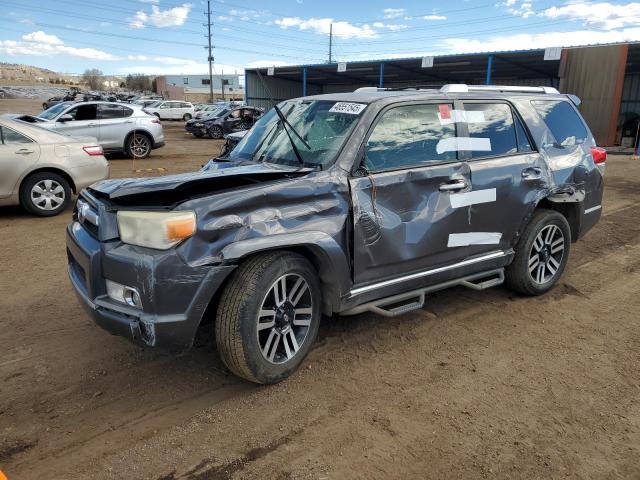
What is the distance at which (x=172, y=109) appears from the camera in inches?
1558

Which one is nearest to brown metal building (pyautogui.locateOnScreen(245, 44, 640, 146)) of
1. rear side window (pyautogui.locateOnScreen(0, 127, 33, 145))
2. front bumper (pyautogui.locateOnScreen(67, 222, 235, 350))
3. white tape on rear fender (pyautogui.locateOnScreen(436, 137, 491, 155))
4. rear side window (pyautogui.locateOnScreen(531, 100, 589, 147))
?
rear side window (pyautogui.locateOnScreen(0, 127, 33, 145))

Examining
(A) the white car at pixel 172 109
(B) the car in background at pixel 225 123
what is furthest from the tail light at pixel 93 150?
(A) the white car at pixel 172 109

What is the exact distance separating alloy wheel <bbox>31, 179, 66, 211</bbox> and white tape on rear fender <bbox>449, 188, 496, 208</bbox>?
20.9 ft

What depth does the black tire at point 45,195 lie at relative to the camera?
7.52 m

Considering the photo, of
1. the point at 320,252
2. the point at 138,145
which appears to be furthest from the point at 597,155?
the point at 138,145

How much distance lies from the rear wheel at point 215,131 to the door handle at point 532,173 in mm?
21965

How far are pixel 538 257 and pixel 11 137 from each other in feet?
23.8

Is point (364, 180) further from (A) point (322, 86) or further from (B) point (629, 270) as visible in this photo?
(A) point (322, 86)

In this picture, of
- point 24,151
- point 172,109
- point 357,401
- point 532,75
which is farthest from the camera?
point 172,109

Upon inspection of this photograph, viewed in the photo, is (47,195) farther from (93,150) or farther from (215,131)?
(215,131)

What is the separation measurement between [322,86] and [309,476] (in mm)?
43208

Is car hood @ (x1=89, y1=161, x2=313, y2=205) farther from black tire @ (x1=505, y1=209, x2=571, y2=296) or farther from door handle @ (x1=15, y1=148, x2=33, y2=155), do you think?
door handle @ (x1=15, y1=148, x2=33, y2=155)

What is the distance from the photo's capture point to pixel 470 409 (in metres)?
3.05

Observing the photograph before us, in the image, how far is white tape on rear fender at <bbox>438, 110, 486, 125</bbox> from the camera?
13.0 feet
